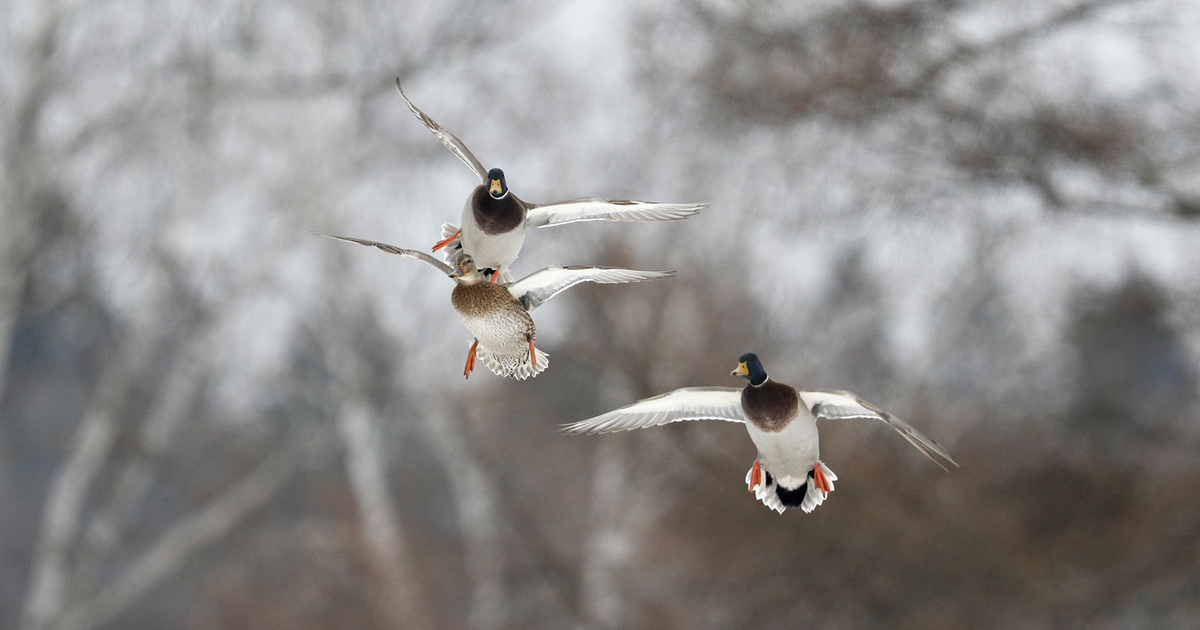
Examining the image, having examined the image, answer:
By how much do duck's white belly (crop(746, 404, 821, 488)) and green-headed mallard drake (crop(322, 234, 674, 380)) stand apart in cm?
17

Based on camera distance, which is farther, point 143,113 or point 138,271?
point 138,271

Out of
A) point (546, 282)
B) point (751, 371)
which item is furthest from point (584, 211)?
point (751, 371)

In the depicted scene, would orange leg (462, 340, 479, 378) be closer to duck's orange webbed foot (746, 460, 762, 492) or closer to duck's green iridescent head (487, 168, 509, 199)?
duck's green iridescent head (487, 168, 509, 199)

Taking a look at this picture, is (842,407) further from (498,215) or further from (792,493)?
(498,215)

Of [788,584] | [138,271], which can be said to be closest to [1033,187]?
[788,584]

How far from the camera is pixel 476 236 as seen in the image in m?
0.65

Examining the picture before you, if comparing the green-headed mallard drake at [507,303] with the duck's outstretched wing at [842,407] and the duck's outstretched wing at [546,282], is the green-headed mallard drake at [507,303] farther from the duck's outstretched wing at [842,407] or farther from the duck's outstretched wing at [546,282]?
the duck's outstretched wing at [842,407]

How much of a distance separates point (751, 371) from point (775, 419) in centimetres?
9

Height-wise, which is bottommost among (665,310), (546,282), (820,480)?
(820,480)

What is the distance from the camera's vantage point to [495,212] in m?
0.66

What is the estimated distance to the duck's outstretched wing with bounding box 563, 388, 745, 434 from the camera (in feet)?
2.27

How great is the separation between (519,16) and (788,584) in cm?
529

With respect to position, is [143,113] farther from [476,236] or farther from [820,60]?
[476,236]

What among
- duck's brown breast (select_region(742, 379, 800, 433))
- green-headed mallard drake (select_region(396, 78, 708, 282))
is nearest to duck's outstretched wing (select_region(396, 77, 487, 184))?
green-headed mallard drake (select_region(396, 78, 708, 282))
